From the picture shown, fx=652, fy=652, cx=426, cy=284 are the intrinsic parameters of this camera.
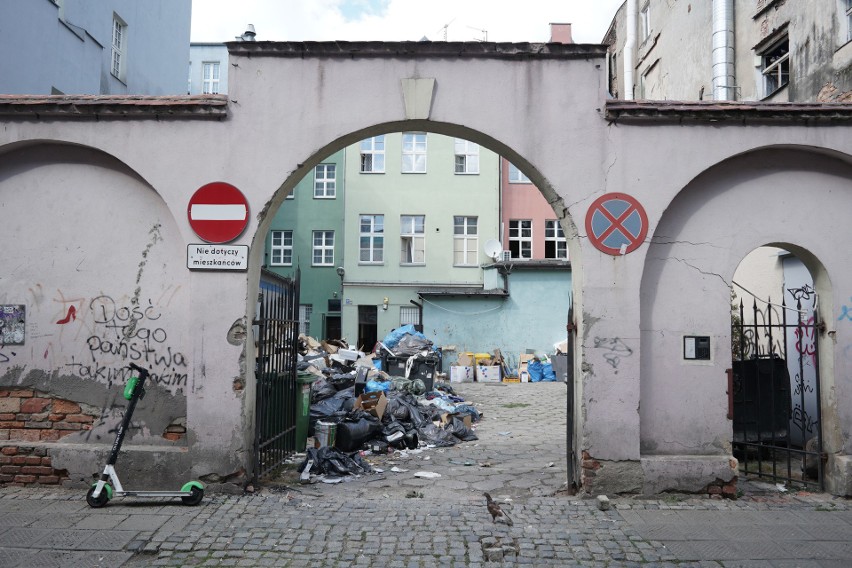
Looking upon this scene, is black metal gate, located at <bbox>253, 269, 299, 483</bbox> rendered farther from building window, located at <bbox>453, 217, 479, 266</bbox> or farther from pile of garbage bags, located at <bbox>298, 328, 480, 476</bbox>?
building window, located at <bbox>453, 217, 479, 266</bbox>

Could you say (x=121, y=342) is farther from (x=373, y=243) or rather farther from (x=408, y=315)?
(x=373, y=243)

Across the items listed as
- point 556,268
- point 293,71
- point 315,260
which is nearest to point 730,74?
point 556,268

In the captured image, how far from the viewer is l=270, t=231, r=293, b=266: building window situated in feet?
102

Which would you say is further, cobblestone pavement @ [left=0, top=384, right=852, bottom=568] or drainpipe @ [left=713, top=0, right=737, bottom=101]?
drainpipe @ [left=713, top=0, right=737, bottom=101]

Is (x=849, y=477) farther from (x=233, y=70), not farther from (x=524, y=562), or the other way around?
(x=233, y=70)

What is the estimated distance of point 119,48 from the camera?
19.6 meters

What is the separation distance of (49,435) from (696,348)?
7.04 m

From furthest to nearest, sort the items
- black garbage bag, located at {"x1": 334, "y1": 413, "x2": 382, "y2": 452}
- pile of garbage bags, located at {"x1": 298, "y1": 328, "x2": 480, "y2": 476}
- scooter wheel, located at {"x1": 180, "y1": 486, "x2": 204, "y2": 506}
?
black garbage bag, located at {"x1": 334, "y1": 413, "x2": 382, "y2": 452} → pile of garbage bags, located at {"x1": 298, "y1": 328, "x2": 480, "y2": 476} → scooter wheel, located at {"x1": 180, "y1": 486, "x2": 204, "y2": 506}

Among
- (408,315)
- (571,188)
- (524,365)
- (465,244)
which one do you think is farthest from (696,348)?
(465,244)

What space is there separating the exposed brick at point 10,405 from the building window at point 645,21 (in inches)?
889

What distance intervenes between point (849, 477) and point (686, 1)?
17.2 m

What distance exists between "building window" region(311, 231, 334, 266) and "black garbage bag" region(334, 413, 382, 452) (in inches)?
836

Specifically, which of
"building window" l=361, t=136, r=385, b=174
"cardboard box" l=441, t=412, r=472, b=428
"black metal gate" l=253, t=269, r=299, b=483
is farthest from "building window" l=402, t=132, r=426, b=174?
"black metal gate" l=253, t=269, r=299, b=483

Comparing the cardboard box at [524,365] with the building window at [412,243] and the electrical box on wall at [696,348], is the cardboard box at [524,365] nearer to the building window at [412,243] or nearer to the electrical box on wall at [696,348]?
the building window at [412,243]
